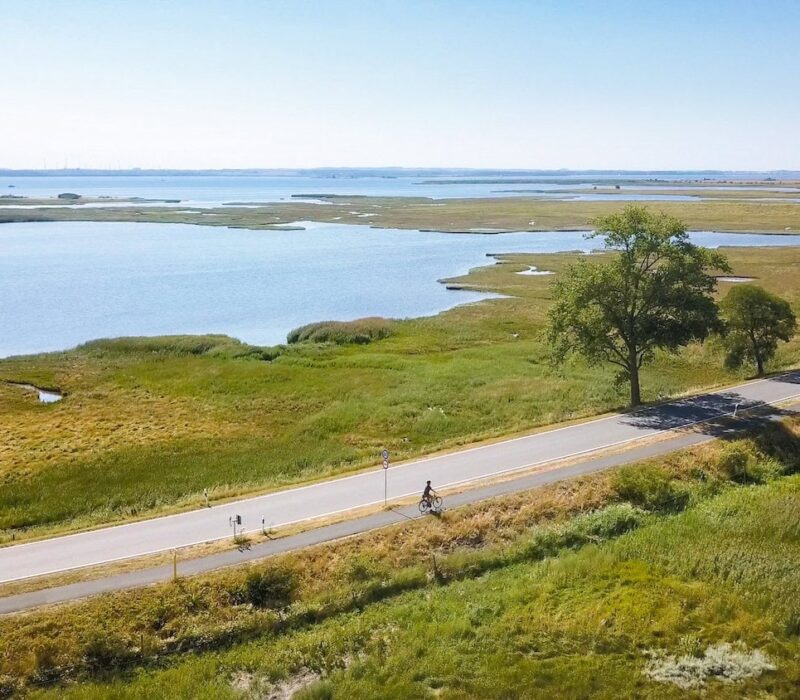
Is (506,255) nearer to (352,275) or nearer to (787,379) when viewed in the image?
(352,275)

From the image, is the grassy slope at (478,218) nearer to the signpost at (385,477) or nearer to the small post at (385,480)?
the signpost at (385,477)

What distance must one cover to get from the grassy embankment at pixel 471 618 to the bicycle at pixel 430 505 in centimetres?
63

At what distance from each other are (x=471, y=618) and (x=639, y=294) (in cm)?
2560

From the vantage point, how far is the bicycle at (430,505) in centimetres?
2620

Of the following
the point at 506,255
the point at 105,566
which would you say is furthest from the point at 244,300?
the point at 105,566

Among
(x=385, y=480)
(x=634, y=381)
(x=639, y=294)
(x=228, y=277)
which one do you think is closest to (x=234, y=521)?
(x=385, y=480)

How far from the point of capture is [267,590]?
70.9 ft

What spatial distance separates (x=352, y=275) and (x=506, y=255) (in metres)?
27.7

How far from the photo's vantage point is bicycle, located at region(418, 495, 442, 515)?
26.2 metres

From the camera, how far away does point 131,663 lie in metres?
18.9

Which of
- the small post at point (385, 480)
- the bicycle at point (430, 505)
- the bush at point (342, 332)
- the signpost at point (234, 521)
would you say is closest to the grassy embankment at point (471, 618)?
the bicycle at point (430, 505)

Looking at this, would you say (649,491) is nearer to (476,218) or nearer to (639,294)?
(639,294)

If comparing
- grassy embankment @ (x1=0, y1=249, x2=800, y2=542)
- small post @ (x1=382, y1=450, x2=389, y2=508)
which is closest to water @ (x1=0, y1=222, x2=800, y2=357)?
grassy embankment @ (x1=0, y1=249, x2=800, y2=542)

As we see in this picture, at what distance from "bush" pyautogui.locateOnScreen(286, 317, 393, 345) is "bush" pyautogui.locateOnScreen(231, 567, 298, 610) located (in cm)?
4268
